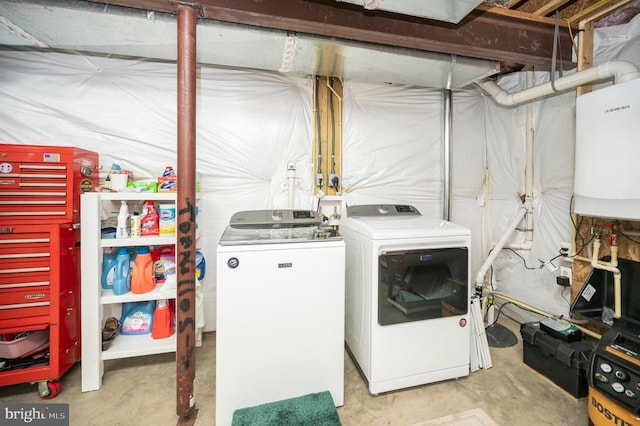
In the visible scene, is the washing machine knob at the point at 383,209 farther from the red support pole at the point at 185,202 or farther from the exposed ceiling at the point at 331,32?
the red support pole at the point at 185,202

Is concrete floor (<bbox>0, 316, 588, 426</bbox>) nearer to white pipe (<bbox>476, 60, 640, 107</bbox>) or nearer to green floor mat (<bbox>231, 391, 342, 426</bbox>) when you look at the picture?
green floor mat (<bbox>231, 391, 342, 426</bbox>)

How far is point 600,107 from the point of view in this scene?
59.4 inches

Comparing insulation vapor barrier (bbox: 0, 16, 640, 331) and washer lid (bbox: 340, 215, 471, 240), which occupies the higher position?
insulation vapor barrier (bbox: 0, 16, 640, 331)

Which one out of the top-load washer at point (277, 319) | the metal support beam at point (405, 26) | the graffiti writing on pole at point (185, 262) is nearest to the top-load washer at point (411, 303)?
the top-load washer at point (277, 319)

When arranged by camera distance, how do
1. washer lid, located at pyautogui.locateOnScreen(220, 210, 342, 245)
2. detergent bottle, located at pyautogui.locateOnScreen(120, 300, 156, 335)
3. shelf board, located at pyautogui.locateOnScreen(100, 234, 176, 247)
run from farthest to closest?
detergent bottle, located at pyautogui.locateOnScreen(120, 300, 156, 335)
shelf board, located at pyautogui.locateOnScreen(100, 234, 176, 247)
washer lid, located at pyautogui.locateOnScreen(220, 210, 342, 245)

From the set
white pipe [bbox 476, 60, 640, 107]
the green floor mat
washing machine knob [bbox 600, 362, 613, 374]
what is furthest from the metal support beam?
the green floor mat

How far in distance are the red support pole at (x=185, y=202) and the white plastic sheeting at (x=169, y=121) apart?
0.79m

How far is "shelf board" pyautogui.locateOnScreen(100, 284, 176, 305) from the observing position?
1603mm

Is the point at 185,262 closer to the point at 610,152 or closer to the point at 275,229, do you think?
the point at 275,229

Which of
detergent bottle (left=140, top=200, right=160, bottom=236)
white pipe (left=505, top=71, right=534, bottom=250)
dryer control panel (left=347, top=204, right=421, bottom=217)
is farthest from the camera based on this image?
white pipe (left=505, top=71, right=534, bottom=250)

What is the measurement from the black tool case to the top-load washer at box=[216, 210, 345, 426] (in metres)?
1.37

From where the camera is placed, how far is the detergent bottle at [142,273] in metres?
1.68

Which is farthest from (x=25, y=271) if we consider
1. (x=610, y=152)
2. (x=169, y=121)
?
(x=610, y=152)

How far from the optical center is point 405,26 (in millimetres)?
1588
